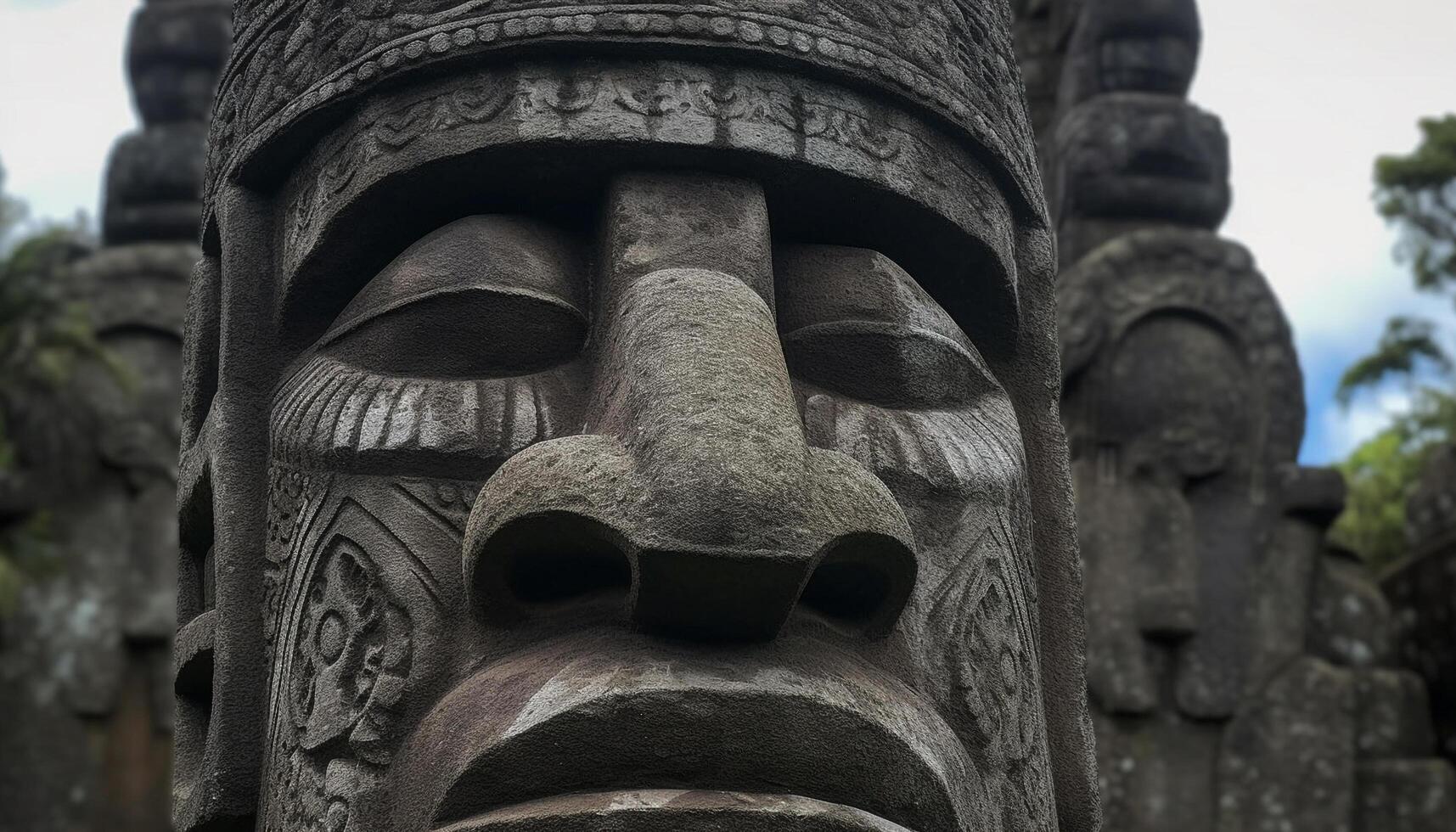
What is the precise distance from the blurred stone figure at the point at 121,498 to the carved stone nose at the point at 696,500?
7.05 metres

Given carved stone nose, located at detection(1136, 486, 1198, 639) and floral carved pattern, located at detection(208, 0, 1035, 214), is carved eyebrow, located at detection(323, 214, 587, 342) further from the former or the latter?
carved stone nose, located at detection(1136, 486, 1198, 639)

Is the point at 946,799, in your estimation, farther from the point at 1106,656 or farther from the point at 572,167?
the point at 1106,656

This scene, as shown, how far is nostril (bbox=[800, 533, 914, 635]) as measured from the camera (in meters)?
2.26

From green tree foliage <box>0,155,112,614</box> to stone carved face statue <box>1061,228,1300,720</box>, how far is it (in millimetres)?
5148

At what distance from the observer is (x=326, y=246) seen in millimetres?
2740

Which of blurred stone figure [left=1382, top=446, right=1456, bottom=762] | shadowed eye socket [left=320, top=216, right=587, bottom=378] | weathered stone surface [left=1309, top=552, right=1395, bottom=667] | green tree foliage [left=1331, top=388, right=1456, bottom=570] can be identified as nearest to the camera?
shadowed eye socket [left=320, top=216, right=587, bottom=378]

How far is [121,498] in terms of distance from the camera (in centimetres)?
953

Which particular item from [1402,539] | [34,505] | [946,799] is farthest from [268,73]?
[1402,539]

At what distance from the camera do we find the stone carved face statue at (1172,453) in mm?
7125

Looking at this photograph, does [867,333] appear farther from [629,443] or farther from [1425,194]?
[1425,194]

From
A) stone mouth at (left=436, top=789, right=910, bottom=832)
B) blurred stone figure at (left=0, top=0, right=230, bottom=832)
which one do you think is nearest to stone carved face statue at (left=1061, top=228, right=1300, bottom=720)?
blurred stone figure at (left=0, top=0, right=230, bottom=832)

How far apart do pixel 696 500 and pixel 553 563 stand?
262 mm

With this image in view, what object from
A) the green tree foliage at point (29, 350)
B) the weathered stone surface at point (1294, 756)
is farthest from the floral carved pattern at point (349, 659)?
the green tree foliage at point (29, 350)

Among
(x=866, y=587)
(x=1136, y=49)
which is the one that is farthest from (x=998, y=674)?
(x=1136, y=49)
